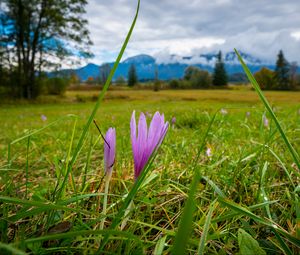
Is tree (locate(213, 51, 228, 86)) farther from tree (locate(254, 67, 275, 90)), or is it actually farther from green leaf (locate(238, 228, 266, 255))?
green leaf (locate(238, 228, 266, 255))

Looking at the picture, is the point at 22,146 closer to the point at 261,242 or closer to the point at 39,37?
the point at 261,242

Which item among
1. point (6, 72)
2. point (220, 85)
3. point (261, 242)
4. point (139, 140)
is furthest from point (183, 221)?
point (220, 85)

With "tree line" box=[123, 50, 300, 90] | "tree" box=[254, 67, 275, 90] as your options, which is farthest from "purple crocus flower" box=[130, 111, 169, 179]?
"tree" box=[254, 67, 275, 90]

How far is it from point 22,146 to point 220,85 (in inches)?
3452

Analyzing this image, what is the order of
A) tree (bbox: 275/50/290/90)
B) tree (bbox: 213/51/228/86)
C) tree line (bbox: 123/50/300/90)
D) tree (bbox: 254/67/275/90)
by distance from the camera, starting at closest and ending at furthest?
tree (bbox: 275/50/290/90) < tree line (bbox: 123/50/300/90) < tree (bbox: 254/67/275/90) < tree (bbox: 213/51/228/86)

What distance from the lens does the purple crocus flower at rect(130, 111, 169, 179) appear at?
573mm

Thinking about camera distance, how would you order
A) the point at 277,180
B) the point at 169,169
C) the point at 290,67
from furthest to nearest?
1. the point at 290,67
2. the point at 169,169
3. the point at 277,180

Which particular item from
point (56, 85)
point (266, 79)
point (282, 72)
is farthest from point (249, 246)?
point (266, 79)

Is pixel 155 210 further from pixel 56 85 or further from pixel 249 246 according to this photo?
pixel 56 85

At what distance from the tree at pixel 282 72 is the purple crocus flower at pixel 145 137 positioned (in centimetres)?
7993

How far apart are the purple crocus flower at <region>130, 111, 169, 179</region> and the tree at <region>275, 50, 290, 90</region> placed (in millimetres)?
79927

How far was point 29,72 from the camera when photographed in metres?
26.6

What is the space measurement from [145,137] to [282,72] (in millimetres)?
81375

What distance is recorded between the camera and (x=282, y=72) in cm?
7338
